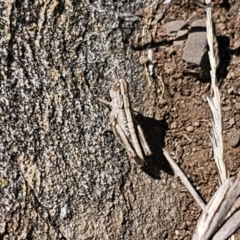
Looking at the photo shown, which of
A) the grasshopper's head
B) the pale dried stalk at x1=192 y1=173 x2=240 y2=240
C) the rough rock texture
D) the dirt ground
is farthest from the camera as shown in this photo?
the dirt ground

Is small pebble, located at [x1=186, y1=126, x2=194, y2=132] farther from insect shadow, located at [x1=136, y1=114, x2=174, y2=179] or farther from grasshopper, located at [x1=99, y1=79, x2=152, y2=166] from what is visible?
grasshopper, located at [x1=99, y1=79, x2=152, y2=166]

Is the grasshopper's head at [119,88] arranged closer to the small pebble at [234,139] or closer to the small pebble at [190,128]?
the small pebble at [190,128]

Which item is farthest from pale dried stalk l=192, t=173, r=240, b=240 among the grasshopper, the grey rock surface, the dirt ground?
the grey rock surface

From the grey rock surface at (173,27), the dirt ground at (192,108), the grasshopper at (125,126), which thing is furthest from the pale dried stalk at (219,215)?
the grey rock surface at (173,27)

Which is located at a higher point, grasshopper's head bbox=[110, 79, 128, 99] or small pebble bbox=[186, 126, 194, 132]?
grasshopper's head bbox=[110, 79, 128, 99]

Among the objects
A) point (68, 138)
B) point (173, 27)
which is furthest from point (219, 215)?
point (173, 27)

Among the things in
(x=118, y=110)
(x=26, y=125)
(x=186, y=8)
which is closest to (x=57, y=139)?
(x=26, y=125)

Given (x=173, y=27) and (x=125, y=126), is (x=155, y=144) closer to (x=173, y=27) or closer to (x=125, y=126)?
(x=125, y=126)
